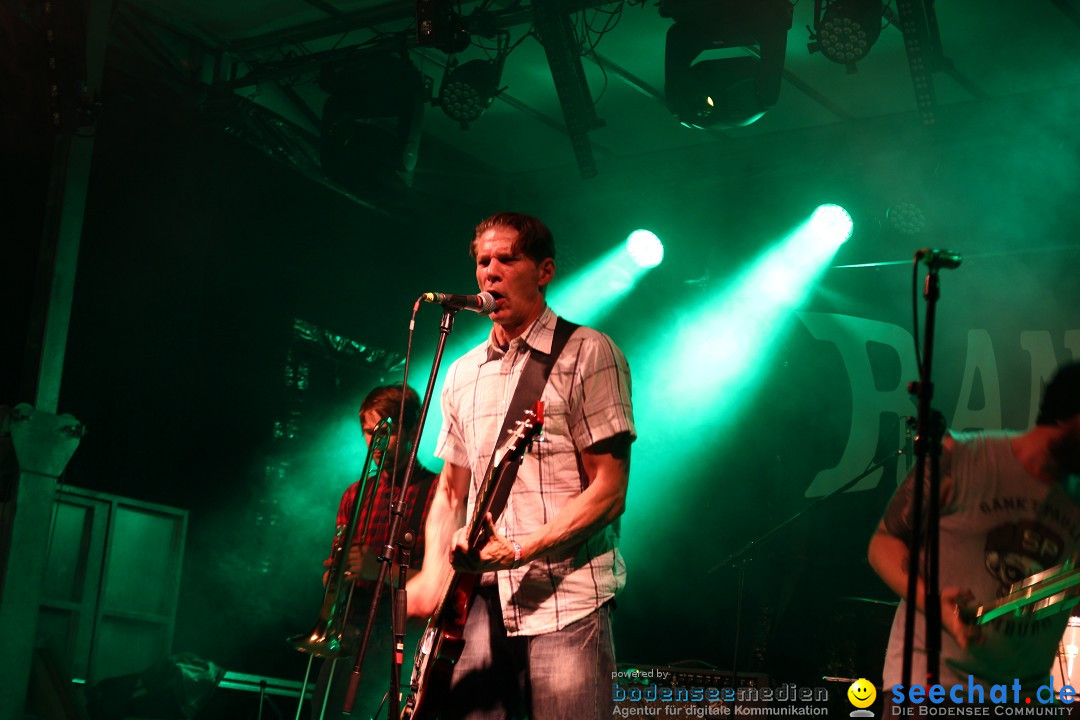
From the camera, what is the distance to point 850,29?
5.81 m

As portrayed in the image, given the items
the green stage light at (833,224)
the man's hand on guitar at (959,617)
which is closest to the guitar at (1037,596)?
the man's hand on guitar at (959,617)

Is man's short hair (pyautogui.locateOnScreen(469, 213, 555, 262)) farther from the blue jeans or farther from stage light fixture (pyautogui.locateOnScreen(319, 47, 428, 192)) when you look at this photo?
stage light fixture (pyautogui.locateOnScreen(319, 47, 428, 192))

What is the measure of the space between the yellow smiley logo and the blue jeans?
2.51 metres

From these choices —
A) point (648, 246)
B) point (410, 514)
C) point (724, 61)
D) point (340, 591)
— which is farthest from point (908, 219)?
point (340, 591)

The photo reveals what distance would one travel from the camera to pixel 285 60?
25.1 feet

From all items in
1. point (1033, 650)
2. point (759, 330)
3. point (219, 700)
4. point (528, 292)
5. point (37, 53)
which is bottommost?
point (219, 700)

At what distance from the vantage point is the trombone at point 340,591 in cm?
489

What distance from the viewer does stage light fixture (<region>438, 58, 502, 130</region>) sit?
6988mm

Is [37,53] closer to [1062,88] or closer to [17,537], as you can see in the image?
[17,537]

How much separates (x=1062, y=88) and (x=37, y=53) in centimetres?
700

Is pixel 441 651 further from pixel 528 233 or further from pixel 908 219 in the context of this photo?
pixel 908 219

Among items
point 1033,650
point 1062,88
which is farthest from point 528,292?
point 1062,88

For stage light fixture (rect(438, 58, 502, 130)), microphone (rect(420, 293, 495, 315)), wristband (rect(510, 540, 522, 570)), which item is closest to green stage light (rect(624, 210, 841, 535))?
stage light fixture (rect(438, 58, 502, 130))

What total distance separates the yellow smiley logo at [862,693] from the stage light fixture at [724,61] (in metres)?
3.25
